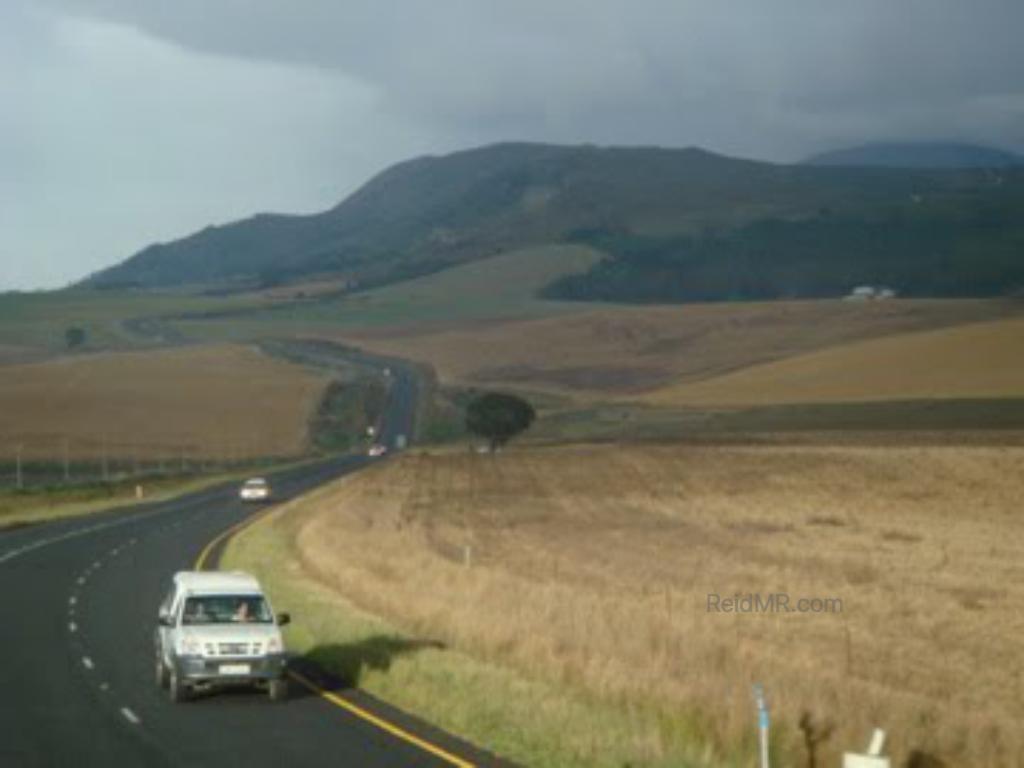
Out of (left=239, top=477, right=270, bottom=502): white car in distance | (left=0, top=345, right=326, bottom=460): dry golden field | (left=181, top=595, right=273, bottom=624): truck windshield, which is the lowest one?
(left=239, top=477, right=270, bottom=502): white car in distance

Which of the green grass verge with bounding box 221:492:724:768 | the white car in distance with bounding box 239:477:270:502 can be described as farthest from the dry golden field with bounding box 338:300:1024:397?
the green grass verge with bounding box 221:492:724:768

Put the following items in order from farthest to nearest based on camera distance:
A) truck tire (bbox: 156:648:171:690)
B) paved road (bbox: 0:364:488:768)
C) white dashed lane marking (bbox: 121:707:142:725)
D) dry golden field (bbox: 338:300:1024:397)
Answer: dry golden field (bbox: 338:300:1024:397)
truck tire (bbox: 156:648:171:690)
white dashed lane marking (bbox: 121:707:142:725)
paved road (bbox: 0:364:488:768)

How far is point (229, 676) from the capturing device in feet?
77.9

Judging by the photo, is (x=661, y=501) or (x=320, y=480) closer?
(x=661, y=501)

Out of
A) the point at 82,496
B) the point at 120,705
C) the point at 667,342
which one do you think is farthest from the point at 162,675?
the point at 667,342

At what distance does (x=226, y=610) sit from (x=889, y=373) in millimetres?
95415

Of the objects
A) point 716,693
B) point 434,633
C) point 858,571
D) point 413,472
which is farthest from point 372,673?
point 413,472

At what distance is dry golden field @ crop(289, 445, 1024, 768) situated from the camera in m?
20.2

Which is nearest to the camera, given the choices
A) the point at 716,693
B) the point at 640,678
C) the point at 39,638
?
the point at 716,693

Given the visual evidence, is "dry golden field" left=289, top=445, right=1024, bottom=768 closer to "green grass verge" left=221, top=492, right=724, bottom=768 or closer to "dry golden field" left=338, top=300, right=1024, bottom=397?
"green grass verge" left=221, top=492, right=724, bottom=768

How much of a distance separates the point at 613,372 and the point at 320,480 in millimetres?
65255

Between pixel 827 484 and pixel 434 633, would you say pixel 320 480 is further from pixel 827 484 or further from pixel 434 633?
pixel 434 633

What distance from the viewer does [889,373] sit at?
115312 millimetres

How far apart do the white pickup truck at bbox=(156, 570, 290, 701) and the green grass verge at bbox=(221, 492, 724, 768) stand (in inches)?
68.9
